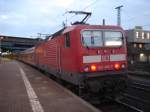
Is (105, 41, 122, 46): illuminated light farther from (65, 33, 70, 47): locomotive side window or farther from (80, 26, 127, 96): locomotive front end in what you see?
(65, 33, 70, 47): locomotive side window

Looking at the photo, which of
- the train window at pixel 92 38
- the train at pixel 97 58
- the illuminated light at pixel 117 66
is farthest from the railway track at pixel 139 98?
the train window at pixel 92 38

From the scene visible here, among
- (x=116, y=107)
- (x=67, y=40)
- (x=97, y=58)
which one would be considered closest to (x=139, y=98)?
(x=116, y=107)

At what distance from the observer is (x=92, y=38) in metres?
12.4

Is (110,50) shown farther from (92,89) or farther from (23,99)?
(23,99)

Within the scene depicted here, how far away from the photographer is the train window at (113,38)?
41.6 feet

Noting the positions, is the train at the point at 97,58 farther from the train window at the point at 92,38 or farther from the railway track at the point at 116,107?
the railway track at the point at 116,107

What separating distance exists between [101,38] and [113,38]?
0.56 m

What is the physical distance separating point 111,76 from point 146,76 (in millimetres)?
13998

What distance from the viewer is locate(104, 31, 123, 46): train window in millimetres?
12680

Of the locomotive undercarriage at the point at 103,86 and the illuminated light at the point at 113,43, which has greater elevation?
the illuminated light at the point at 113,43

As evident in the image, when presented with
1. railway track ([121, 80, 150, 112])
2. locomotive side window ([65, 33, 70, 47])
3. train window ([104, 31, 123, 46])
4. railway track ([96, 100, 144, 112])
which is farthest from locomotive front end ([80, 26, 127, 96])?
railway track ([121, 80, 150, 112])

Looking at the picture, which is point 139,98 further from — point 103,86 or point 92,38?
point 92,38

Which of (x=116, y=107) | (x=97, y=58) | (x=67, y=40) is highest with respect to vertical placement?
(x=67, y=40)

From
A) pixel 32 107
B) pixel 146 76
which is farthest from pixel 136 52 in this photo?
pixel 32 107
